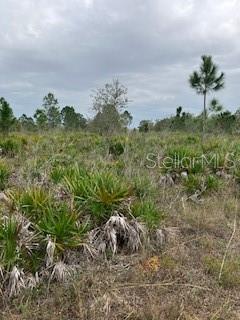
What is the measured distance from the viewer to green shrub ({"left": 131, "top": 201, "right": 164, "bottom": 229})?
543 centimetres

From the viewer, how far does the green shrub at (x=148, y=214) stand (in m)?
5.43

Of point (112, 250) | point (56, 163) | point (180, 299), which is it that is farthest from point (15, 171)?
point (180, 299)

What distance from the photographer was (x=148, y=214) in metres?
5.50

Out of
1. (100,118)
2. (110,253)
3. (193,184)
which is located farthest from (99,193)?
(100,118)

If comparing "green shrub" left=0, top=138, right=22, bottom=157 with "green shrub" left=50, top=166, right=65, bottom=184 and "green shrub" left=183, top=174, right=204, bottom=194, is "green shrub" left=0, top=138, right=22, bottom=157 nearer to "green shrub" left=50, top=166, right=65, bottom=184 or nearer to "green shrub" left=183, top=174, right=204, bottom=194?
"green shrub" left=50, top=166, right=65, bottom=184

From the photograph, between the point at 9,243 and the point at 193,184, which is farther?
the point at 193,184

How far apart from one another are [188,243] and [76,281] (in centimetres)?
194

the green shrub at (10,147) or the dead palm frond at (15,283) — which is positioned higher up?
the green shrub at (10,147)

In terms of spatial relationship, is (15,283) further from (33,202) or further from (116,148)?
(116,148)

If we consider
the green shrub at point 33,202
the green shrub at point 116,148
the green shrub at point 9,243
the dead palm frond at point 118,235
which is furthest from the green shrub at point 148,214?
the green shrub at point 116,148

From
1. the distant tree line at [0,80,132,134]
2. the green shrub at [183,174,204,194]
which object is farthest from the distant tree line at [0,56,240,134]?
the green shrub at [183,174,204,194]

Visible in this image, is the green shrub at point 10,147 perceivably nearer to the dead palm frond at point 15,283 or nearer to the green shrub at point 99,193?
the green shrub at point 99,193

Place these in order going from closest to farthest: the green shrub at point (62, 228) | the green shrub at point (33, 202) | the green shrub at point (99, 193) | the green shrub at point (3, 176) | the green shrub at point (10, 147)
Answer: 1. the green shrub at point (62, 228)
2. the green shrub at point (33, 202)
3. the green shrub at point (99, 193)
4. the green shrub at point (3, 176)
5. the green shrub at point (10, 147)

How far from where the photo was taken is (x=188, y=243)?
5621mm
